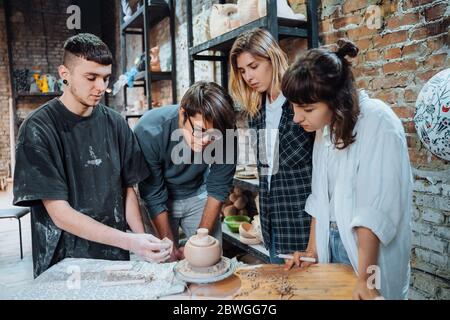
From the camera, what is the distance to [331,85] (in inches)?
52.2

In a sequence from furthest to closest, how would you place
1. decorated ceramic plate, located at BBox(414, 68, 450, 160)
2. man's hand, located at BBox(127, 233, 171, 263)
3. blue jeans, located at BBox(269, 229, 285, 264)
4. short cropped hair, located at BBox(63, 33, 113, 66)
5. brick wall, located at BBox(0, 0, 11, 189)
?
brick wall, located at BBox(0, 0, 11, 189)
blue jeans, located at BBox(269, 229, 285, 264)
short cropped hair, located at BBox(63, 33, 113, 66)
decorated ceramic plate, located at BBox(414, 68, 450, 160)
man's hand, located at BBox(127, 233, 171, 263)

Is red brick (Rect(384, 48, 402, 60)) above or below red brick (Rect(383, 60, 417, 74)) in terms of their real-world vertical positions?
above

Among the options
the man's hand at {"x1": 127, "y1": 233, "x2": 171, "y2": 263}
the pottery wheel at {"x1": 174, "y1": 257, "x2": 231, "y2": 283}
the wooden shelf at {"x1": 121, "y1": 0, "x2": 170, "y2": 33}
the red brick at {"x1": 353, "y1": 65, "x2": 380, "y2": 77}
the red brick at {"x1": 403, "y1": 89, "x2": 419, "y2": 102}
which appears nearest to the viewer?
the pottery wheel at {"x1": 174, "y1": 257, "x2": 231, "y2": 283}

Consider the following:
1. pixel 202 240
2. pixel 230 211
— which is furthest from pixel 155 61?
pixel 202 240

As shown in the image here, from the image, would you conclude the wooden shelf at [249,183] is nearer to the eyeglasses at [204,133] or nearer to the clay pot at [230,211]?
the clay pot at [230,211]

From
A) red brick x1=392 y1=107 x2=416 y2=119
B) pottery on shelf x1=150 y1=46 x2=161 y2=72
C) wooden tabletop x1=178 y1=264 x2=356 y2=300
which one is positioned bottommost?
wooden tabletop x1=178 y1=264 x2=356 y2=300

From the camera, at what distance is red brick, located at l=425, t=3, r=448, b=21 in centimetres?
173

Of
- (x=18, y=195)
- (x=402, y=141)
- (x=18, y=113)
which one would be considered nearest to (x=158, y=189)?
(x=18, y=195)

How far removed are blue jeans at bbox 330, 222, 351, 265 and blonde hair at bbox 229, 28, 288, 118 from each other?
759 millimetres

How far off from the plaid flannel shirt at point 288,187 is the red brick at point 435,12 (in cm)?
77

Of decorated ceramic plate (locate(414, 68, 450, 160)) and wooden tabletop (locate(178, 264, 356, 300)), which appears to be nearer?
wooden tabletop (locate(178, 264, 356, 300))

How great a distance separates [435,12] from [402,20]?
19cm

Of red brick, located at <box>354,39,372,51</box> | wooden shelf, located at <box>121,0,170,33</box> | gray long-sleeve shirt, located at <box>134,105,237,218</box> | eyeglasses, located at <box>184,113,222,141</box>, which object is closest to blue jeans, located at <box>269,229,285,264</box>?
gray long-sleeve shirt, located at <box>134,105,237,218</box>

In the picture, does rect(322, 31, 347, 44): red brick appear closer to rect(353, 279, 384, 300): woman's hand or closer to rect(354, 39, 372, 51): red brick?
rect(354, 39, 372, 51): red brick
